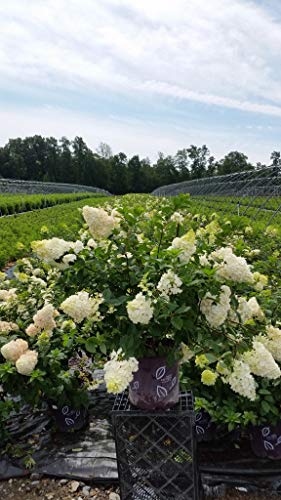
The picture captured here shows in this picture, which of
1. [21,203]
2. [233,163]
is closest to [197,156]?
[233,163]

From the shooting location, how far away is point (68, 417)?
253cm

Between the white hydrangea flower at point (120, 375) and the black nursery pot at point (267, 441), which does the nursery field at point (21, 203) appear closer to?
the black nursery pot at point (267, 441)

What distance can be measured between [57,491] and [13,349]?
77cm

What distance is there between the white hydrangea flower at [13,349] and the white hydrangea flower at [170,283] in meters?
1.11

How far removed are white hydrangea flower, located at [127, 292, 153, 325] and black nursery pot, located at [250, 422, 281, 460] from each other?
4.24 feet

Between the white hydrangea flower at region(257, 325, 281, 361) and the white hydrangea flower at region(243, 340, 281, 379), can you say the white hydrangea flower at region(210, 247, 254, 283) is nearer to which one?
the white hydrangea flower at region(243, 340, 281, 379)

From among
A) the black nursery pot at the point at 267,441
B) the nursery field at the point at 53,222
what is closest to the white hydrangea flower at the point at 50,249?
the nursery field at the point at 53,222

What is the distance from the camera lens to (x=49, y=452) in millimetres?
2410

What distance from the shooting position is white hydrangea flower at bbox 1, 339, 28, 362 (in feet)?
7.04

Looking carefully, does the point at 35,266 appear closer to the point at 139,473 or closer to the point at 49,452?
the point at 49,452

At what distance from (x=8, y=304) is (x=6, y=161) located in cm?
5967

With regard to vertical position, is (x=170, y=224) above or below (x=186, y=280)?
above

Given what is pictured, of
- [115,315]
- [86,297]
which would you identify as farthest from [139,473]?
[86,297]

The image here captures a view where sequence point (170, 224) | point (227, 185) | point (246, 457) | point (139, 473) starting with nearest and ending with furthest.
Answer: point (170, 224), point (139, 473), point (246, 457), point (227, 185)
